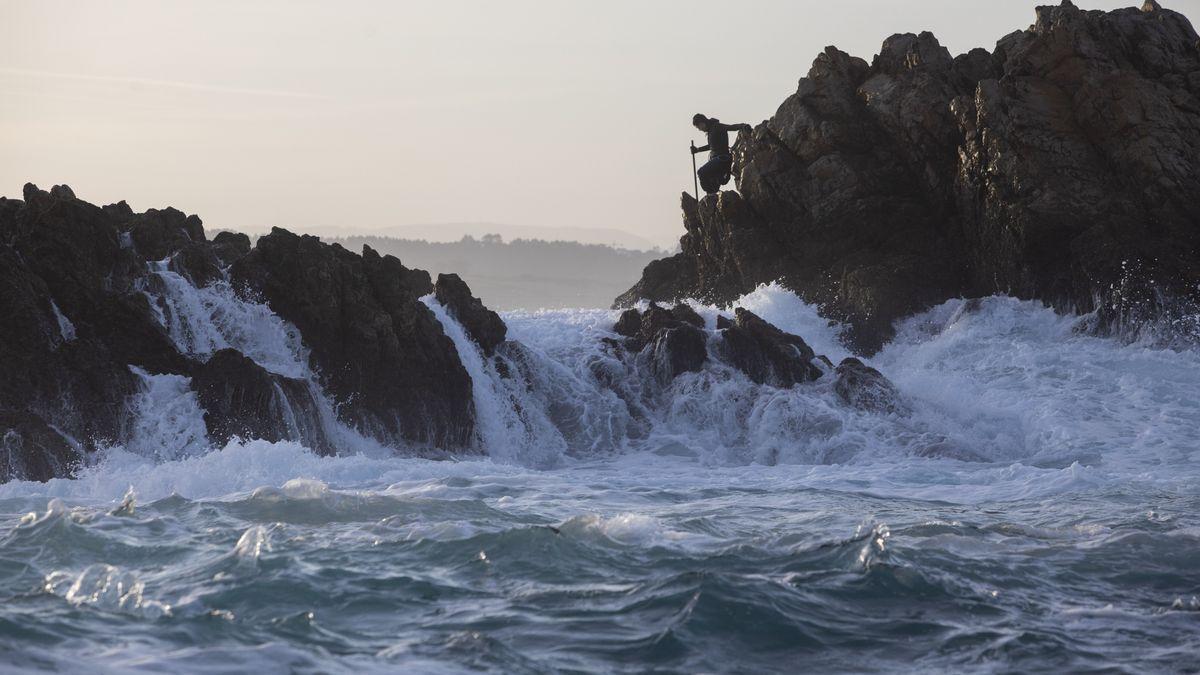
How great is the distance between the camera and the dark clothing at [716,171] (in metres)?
29.8

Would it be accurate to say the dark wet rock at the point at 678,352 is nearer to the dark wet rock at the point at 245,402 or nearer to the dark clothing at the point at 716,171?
the dark wet rock at the point at 245,402

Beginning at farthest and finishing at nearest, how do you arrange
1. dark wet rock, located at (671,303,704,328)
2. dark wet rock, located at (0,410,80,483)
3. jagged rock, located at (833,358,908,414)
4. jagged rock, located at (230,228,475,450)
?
dark wet rock, located at (671,303,704,328) → jagged rock, located at (833,358,908,414) → jagged rock, located at (230,228,475,450) → dark wet rock, located at (0,410,80,483)

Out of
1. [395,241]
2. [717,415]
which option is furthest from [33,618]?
[395,241]

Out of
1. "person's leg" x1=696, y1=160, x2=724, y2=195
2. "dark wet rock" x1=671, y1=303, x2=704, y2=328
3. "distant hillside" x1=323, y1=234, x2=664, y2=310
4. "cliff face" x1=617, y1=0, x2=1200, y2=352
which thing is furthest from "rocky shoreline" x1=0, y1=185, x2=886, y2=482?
"distant hillside" x1=323, y1=234, x2=664, y2=310

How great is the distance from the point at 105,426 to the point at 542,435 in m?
6.32

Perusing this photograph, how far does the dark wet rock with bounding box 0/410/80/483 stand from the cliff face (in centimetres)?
1548

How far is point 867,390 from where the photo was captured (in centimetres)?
1953

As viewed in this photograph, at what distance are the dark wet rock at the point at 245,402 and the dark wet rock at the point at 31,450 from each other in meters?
1.72

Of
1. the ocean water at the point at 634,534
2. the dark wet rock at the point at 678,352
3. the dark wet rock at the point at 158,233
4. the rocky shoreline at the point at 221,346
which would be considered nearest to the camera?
the ocean water at the point at 634,534

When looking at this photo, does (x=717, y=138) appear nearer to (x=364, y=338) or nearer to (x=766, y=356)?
(x=766, y=356)

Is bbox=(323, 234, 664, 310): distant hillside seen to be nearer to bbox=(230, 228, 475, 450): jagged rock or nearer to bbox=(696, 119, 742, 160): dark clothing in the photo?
bbox=(696, 119, 742, 160): dark clothing

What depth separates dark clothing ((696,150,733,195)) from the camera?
2983 centimetres

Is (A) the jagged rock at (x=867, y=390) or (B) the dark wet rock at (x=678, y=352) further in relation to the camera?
(B) the dark wet rock at (x=678, y=352)

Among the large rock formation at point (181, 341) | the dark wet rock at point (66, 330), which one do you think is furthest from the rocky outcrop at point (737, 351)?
the dark wet rock at point (66, 330)
